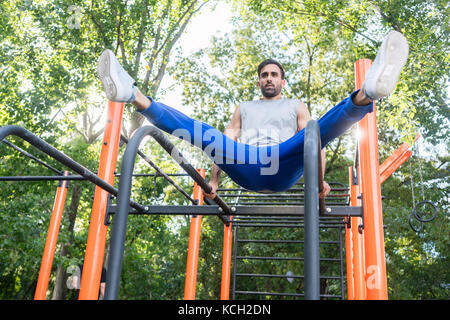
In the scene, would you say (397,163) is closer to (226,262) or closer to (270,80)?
(270,80)

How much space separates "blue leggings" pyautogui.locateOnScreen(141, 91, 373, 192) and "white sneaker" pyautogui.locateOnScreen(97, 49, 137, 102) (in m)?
0.10

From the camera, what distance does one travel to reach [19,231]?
7059 mm

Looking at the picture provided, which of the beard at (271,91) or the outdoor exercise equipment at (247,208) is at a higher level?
the beard at (271,91)

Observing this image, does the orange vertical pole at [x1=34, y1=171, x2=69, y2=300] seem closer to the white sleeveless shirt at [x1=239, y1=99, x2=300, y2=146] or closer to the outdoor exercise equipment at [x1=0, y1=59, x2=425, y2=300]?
the outdoor exercise equipment at [x1=0, y1=59, x2=425, y2=300]

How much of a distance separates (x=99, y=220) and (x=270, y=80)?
1.38 m

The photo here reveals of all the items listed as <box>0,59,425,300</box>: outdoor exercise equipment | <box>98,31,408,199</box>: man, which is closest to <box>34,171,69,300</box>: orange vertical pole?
<box>0,59,425,300</box>: outdoor exercise equipment

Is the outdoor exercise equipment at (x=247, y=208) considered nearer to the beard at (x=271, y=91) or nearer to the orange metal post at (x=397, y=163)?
the orange metal post at (x=397, y=163)

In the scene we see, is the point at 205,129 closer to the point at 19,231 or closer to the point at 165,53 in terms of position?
the point at 19,231

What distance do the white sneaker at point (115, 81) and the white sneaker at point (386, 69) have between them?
906mm

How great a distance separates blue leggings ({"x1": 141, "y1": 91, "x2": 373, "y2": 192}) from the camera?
5.19ft

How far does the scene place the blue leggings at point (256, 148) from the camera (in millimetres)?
1582

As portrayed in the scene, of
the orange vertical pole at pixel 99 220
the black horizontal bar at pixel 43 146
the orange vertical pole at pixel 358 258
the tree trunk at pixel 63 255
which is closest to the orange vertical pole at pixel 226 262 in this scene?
the orange vertical pole at pixel 358 258

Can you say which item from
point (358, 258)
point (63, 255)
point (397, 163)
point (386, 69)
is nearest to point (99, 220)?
point (386, 69)

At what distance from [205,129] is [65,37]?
8553 mm
